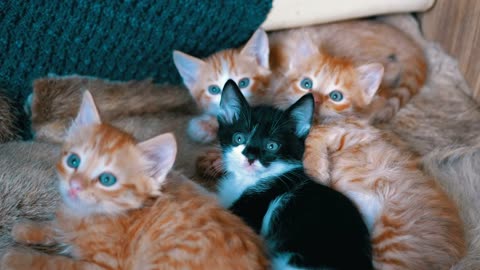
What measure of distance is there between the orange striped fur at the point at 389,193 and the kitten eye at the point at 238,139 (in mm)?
220

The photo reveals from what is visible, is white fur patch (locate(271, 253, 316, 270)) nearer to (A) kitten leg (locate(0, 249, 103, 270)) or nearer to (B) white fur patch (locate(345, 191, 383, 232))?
(B) white fur patch (locate(345, 191, 383, 232))

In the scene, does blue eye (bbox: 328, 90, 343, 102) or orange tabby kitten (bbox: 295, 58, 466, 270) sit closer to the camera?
orange tabby kitten (bbox: 295, 58, 466, 270)

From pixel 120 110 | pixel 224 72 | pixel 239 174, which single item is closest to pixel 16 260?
pixel 239 174

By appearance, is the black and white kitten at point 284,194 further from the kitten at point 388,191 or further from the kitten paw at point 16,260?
the kitten paw at point 16,260

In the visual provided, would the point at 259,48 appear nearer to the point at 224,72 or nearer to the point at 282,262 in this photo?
the point at 224,72

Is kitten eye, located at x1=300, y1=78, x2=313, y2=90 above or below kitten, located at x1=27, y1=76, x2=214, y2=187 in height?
above

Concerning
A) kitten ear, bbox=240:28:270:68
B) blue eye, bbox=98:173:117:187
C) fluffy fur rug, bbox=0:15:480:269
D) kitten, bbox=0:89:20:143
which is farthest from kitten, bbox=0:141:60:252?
kitten ear, bbox=240:28:270:68

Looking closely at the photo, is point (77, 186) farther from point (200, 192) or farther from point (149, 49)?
point (149, 49)

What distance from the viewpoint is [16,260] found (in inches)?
50.2

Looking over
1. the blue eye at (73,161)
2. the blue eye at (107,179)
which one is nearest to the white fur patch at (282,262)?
the blue eye at (107,179)

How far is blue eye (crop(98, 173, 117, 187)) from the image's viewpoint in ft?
4.30

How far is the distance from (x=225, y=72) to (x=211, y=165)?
415 millimetres

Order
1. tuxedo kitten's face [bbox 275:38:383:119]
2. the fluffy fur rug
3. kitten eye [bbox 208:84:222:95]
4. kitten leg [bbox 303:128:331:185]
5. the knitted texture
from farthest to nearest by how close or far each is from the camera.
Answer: kitten eye [bbox 208:84:222:95], tuxedo kitten's face [bbox 275:38:383:119], the knitted texture, kitten leg [bbox 303:128:331:185], the fluffy fur rug

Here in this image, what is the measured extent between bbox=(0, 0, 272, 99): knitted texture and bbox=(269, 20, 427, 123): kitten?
0.20 meters
